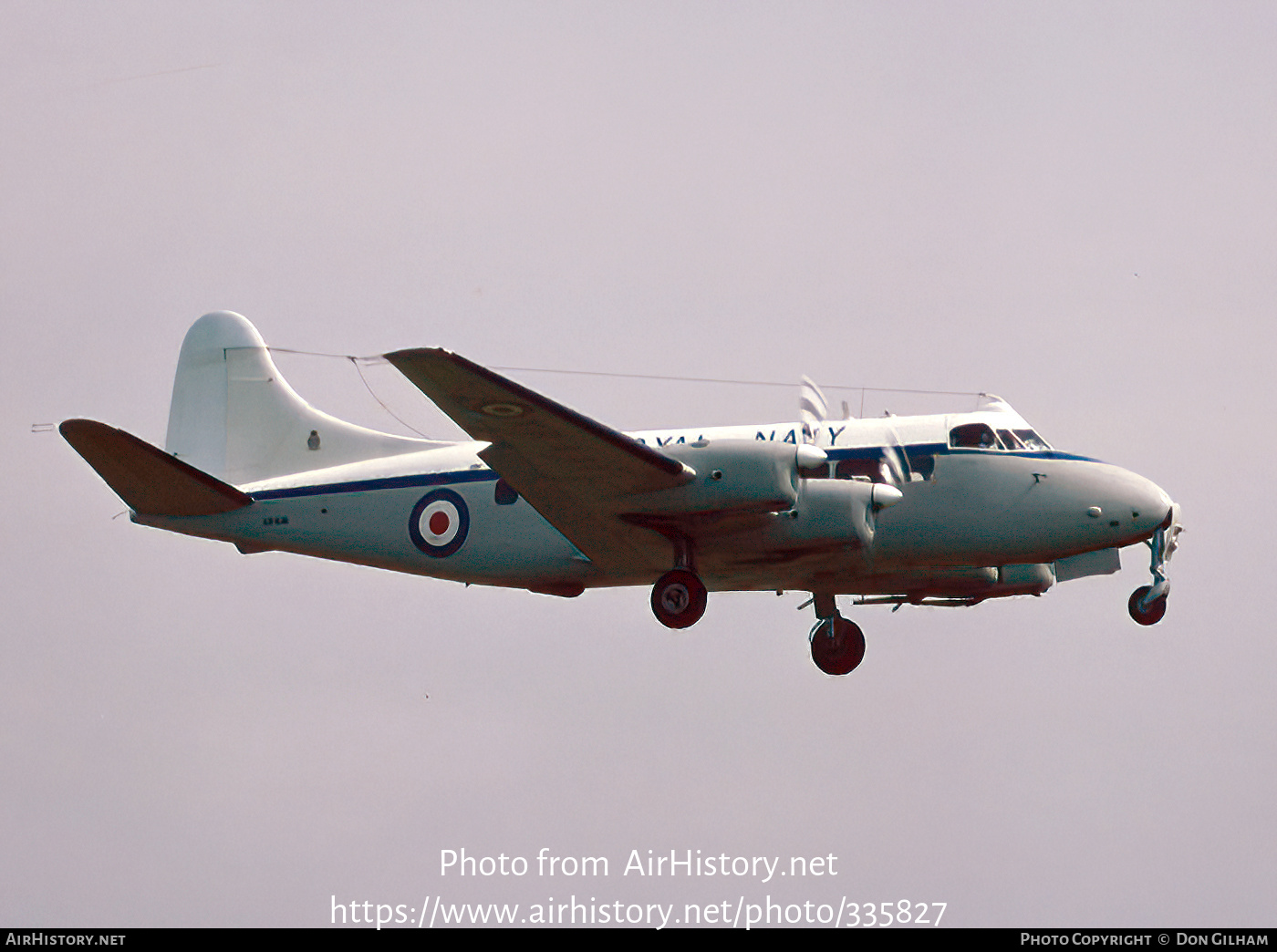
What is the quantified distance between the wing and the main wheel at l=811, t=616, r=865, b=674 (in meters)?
3.68

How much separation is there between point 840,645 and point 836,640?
0.09 m

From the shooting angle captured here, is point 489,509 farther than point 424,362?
Yes

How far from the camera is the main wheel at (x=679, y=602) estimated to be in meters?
21.3

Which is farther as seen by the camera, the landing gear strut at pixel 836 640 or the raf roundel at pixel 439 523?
the landing gear strut at pixel 836 640

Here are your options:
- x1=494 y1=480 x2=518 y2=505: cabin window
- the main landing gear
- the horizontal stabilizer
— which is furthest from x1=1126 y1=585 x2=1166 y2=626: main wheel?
the horizontal stabilizer

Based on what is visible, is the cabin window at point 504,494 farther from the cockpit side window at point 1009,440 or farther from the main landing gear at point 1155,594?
the main landing gear at point 1155,594

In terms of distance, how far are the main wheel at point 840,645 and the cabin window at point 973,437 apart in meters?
4.20

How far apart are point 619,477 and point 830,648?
592 cm

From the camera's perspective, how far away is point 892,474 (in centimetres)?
2208

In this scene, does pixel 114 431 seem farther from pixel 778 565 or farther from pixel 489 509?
pixel 778 565

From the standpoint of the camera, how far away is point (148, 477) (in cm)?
2353

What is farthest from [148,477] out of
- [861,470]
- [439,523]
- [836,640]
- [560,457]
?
[836,640]

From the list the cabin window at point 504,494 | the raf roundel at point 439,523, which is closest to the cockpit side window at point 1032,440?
the cabin window at point 504,494

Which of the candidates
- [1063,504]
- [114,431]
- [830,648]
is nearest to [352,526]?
[114,431]
